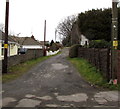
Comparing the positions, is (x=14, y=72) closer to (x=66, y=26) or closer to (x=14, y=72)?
(x=14, y=72)

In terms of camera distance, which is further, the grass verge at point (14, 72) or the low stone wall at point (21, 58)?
the low stone wall at point (21, 58)

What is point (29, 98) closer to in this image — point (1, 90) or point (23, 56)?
point (1, 90)

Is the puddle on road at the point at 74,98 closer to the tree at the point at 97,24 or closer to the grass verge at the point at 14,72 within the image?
the grass verge at the point at 14,72

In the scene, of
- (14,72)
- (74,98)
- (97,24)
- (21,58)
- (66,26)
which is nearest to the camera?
(74,98)

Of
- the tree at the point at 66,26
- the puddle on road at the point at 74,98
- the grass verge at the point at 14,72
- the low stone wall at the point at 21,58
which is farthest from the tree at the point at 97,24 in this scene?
the tree at the point at 66,26

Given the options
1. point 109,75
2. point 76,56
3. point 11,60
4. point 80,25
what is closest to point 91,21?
point 80,25

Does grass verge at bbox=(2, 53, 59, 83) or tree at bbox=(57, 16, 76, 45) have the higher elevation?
tree at bbox=(57, 16, 76, 45)

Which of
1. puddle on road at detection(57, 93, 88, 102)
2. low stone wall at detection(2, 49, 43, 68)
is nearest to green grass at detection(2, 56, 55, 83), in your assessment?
low stone wall at detection(2, 49, 43, 68)

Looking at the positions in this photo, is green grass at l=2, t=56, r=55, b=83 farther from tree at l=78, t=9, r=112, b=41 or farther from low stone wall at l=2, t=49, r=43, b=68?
tree at l=78, t=9, r=112, b=41

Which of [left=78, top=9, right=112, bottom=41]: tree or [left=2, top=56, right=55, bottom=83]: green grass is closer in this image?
[left=2, top=56, right=55, bottom=83]: green grass

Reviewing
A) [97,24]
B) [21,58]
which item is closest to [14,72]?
[21,58]

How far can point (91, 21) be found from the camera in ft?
93.8

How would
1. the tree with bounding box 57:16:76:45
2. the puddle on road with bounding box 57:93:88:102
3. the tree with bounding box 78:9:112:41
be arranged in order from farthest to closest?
the tree with bounding box 57:16:76:45, the tree with bounding box 78:9:112:41, the puddle on road with bounding box 57:93:88:102

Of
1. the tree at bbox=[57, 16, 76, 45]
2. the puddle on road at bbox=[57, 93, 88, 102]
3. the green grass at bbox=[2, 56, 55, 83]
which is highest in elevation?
the tree at bbox=[57, 16, 76, 45]
